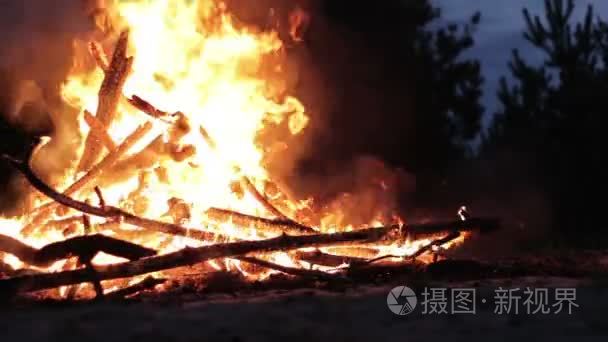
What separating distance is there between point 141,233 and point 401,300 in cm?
281

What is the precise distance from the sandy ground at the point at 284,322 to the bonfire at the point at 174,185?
0.88 metres

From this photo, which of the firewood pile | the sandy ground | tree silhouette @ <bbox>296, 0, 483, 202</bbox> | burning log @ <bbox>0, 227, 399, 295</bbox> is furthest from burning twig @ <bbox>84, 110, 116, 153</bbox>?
tree silhouette @ <bbox>296, 0, 483, 202</bbox>

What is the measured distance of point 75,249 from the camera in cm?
609

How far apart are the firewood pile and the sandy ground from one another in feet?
2.28

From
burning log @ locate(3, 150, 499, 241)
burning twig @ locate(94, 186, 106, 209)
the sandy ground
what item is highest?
burning twig @ locate(94, 186, 106, 209)

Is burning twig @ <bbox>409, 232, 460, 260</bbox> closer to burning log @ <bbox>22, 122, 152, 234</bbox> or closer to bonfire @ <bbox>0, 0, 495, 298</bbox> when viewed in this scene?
bonfire @ <bbox>0, 0, 495, 298</bbox>

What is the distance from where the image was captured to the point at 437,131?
16.4 m

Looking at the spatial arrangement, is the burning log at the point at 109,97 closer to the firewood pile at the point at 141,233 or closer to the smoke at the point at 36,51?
the firewood pile at the point at 141,233

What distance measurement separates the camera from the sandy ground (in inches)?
179

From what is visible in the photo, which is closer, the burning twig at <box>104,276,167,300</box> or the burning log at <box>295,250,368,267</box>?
the burning twig at <box>104,276,167,300</box>

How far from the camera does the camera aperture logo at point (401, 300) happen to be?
17.4 ft

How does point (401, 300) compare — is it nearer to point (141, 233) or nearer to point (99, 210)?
point (141, 233)

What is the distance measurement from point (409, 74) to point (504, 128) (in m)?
2.64

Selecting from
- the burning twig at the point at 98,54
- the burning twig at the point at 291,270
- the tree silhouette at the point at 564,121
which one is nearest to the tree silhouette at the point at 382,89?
the tree silhouette at the point at 564,121
